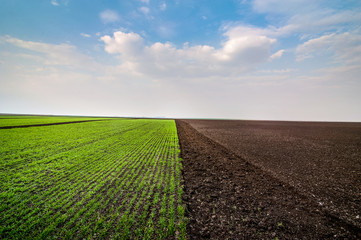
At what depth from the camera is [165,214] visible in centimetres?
640

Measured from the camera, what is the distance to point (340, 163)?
14383 millimetres

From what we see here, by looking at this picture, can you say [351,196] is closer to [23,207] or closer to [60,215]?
[60,215]

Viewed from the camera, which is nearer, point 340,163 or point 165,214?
point 165,214

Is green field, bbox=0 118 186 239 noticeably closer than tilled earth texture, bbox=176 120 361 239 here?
Yes

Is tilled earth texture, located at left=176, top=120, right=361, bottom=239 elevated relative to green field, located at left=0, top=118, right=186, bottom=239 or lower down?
lower down

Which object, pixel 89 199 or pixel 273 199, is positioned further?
pixel 273 199

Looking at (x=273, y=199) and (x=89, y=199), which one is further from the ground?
(x=89, y=199)

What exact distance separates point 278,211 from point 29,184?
12950 millimetres

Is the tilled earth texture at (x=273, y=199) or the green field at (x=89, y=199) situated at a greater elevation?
the green field at (x=89, y=199)

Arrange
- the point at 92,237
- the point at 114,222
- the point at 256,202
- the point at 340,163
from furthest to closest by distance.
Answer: the point at 340,163 → the point at 256,202 → the point at 114,222 → the point at 92,237

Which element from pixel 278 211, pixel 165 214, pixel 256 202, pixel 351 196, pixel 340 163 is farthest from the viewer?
pixel 340 163

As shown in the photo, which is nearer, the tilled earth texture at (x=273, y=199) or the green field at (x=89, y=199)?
the green field at (x=89, y=199)

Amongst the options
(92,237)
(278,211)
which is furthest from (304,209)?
(92,237)

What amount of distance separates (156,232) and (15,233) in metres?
4.63
